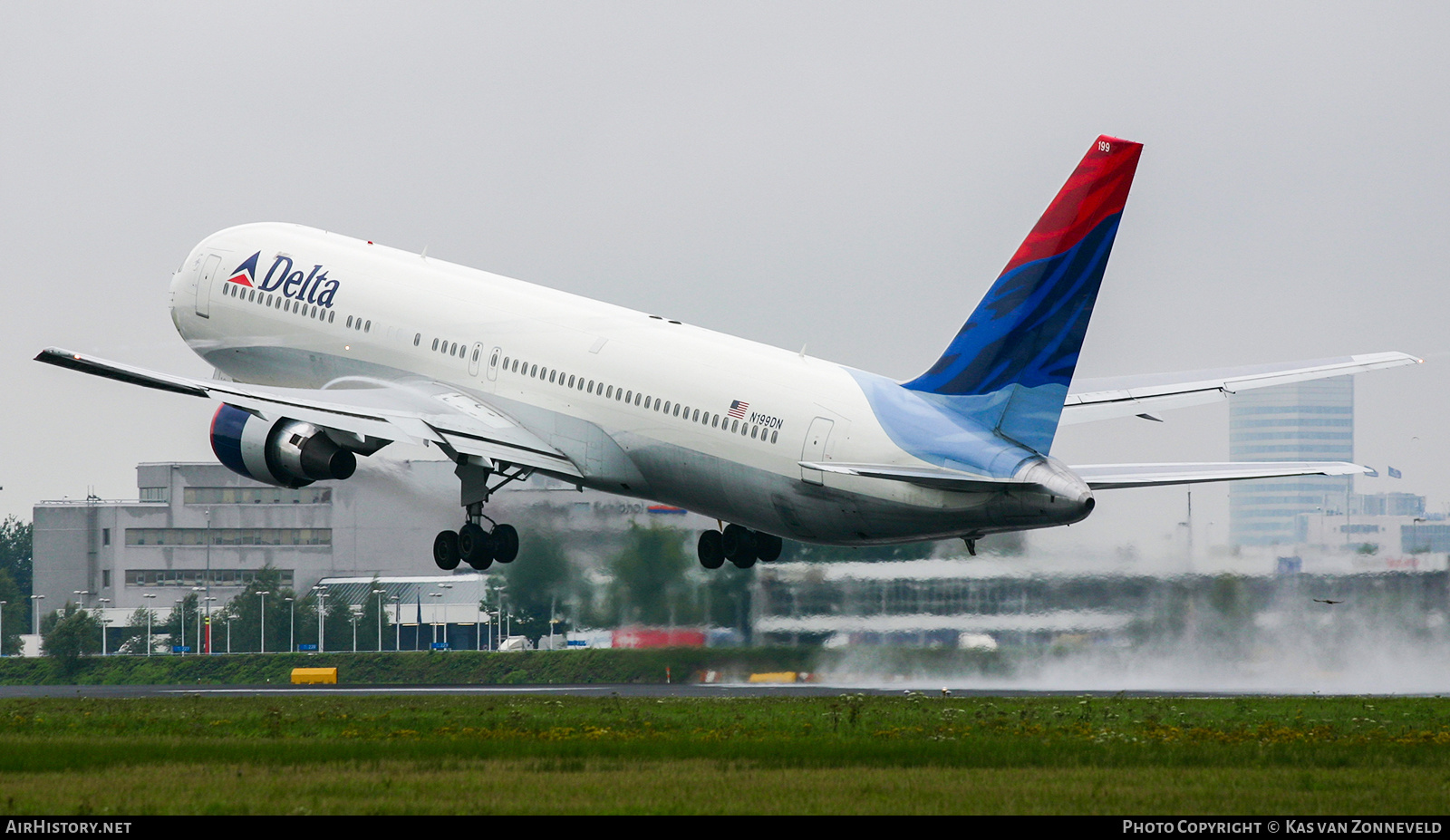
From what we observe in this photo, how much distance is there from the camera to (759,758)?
29.0 meters

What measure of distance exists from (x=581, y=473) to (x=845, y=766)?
13750mm

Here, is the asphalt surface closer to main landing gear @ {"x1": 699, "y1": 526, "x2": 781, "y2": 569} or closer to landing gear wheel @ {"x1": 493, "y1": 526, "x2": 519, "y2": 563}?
main landing gear @ {"x1": 699, "y1": 526, "x2": 781, "y2": 569}

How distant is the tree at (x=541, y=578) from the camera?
1988 inches

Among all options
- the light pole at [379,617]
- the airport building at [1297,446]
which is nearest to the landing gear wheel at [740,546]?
the airport building at [1297,446]

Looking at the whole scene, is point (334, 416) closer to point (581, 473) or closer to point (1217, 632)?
point (581, 473)

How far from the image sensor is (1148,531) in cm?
4503

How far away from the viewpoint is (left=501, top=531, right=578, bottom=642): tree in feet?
166

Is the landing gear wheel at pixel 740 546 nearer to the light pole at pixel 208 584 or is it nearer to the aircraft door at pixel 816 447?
the aircraft door at pixel 816 447

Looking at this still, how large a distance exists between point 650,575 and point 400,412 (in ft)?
39.7

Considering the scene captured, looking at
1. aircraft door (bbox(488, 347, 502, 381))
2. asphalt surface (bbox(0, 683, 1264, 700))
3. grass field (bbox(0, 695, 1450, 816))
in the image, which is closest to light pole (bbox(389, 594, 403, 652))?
asphalt surface (bbox(0, 683, 1264, 700))

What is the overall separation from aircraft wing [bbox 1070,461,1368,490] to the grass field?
14.3 ft

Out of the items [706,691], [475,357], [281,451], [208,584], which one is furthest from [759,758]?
[208,584]

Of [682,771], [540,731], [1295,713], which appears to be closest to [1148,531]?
[1295,713]

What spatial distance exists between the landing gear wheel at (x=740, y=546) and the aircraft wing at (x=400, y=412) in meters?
4.97
